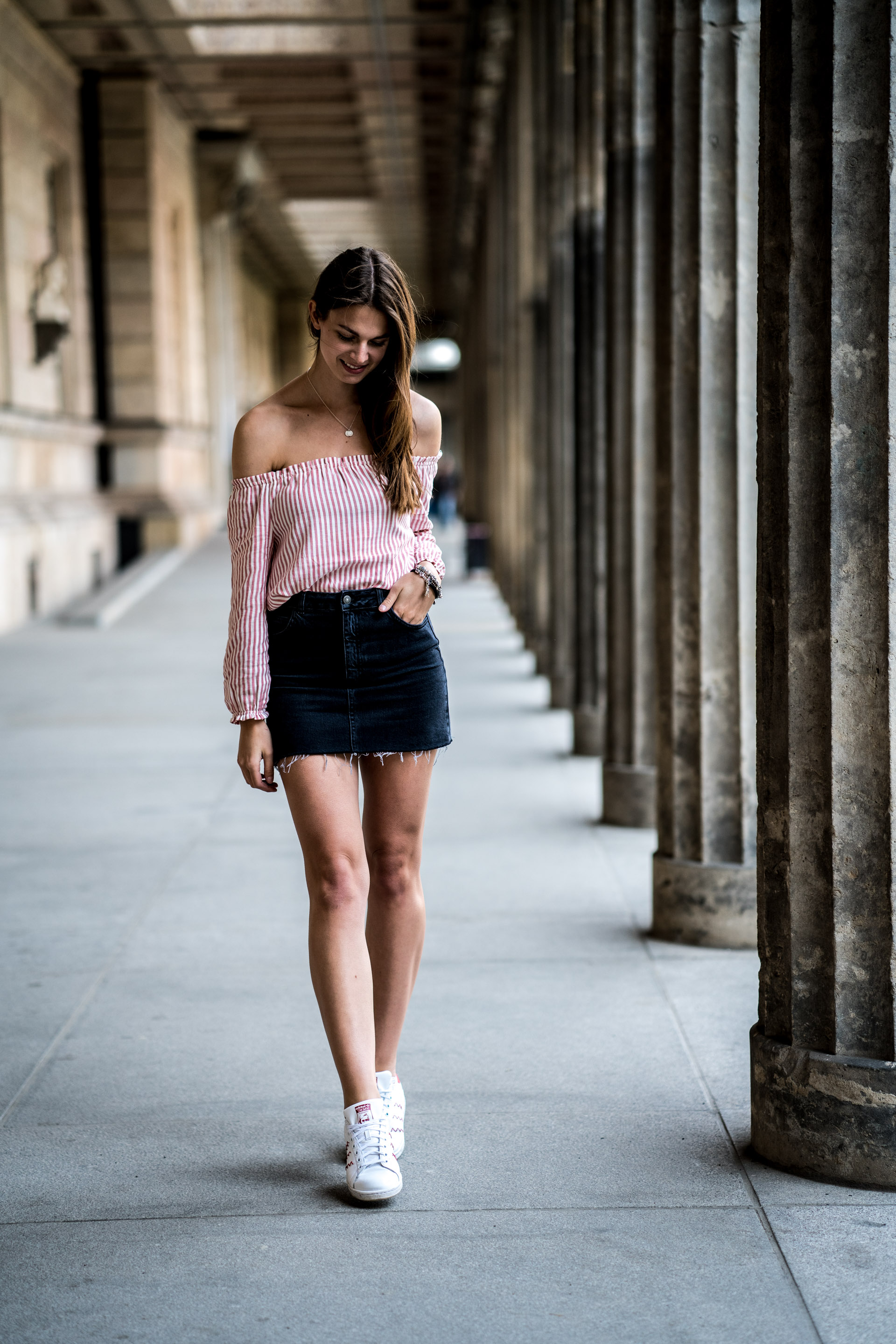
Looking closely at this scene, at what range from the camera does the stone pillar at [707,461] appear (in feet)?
16.4

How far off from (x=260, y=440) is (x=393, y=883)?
103 centimetres

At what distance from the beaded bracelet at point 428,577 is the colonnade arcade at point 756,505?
2.38ft

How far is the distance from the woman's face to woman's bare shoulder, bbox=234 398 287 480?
0.53 ft

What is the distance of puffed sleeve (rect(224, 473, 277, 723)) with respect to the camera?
332cm

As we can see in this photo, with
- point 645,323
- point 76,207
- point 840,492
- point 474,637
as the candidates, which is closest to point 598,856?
point 645,323

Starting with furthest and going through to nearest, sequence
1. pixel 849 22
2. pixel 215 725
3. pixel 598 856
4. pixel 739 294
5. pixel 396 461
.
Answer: pixel 215 725 < pixel 598 856 < pixel 739 294 < pixel 396 461 < pixel 849 22

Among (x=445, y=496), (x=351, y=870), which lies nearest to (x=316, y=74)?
(x=445, y=496)

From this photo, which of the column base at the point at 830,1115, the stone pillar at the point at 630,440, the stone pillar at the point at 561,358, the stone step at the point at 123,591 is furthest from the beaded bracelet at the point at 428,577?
the stone step at the point at 123,591

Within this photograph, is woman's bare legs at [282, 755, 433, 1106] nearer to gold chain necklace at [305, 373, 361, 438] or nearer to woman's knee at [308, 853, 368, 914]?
woman's knee at [308, 853, 368, 914]

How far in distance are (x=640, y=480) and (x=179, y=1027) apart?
359cm

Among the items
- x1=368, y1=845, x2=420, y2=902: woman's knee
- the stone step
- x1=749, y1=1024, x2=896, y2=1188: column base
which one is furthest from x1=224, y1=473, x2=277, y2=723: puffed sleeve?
the stone step

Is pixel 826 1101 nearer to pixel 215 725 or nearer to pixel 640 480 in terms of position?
pixel 640 480

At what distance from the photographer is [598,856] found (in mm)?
6695

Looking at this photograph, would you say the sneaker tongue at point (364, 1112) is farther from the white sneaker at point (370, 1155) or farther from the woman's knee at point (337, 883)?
the woman's knee at point (337, 883)
